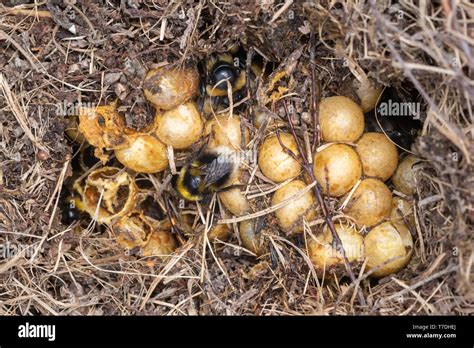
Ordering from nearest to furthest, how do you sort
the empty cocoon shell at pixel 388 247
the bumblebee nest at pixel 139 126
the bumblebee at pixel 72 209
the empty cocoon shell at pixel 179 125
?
the bumblebee nest at pixel 139 126, the empty cocoon shell at pixel 388 247, the empty cocoon shell at pixel 179 125, the bumblebee at pixel 72 209

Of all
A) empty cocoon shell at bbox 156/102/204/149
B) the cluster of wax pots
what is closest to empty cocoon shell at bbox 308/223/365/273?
the cluster of wax pots

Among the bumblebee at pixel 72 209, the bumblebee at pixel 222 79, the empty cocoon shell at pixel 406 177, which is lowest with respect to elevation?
the bumblebee at pixel 72 209

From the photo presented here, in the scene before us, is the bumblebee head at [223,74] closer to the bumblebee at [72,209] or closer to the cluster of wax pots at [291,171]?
the cluster of wax pots at [291,171]

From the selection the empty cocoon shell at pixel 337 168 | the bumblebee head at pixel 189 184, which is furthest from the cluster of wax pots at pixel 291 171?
the bumblebee head at pixel 189 184

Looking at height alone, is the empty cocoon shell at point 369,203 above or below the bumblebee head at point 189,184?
above

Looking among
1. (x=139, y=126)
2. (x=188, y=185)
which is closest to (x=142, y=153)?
(x=139, y=126)

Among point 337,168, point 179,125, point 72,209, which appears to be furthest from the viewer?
point 72,209

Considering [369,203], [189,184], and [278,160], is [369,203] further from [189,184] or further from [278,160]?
[189,184]

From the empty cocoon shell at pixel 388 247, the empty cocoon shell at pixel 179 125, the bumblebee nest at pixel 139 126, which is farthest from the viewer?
the empty cocoon shell at pixel 179 125
